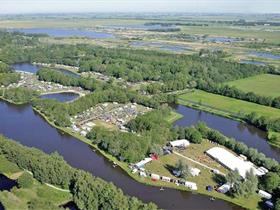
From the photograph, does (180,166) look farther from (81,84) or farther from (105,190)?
(81,84)

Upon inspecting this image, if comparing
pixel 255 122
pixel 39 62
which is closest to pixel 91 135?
pixel 255 122

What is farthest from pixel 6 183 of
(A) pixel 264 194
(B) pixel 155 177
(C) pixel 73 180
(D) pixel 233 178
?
(A) pixel 264 194

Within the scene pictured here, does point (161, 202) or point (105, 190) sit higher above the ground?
point (105, 190)

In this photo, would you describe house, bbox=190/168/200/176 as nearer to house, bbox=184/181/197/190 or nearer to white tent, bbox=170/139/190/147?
house, bbox=184/181/197/190

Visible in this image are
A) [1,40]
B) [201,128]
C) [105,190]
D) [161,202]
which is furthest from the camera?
[1,40]

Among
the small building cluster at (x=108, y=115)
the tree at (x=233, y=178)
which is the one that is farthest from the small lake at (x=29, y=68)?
the tree at (x=233, y=178)

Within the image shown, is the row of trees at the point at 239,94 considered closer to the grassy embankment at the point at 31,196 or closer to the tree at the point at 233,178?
the tree at the point at 233,178

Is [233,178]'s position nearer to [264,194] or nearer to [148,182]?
[264,194]
